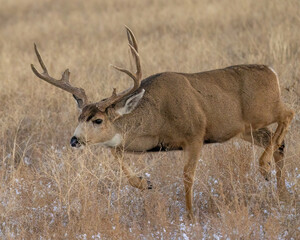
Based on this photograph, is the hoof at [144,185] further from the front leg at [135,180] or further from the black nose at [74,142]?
the black nose at [74,142]

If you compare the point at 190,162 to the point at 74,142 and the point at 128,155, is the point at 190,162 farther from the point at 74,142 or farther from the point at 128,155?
the point at 128,155

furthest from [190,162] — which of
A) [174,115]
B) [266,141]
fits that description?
[266,141]

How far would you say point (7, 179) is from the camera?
742 cm

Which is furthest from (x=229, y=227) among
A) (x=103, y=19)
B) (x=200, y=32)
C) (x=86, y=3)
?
(x=86, y=3)

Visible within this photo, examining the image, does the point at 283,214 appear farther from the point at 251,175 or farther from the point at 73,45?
the point at 73,45

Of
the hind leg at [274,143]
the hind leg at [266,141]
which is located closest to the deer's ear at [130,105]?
the hind leg at [266,141]

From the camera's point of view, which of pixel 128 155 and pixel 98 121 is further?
pixel 128 155

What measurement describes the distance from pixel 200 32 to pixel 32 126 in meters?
5.95

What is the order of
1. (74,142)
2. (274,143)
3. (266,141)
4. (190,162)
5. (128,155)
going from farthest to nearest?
(128,155) → (266,141) → (274,143) → (190,162) → (74,142)

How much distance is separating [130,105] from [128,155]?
136 cm

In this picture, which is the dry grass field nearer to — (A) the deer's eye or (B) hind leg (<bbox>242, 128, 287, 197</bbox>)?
(B) hind leg (<bbox>242, 128, 287, 197</bbox>)

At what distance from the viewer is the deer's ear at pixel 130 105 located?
21.0ft

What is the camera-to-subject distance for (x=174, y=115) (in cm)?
643

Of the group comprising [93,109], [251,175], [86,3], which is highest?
[93,109]
